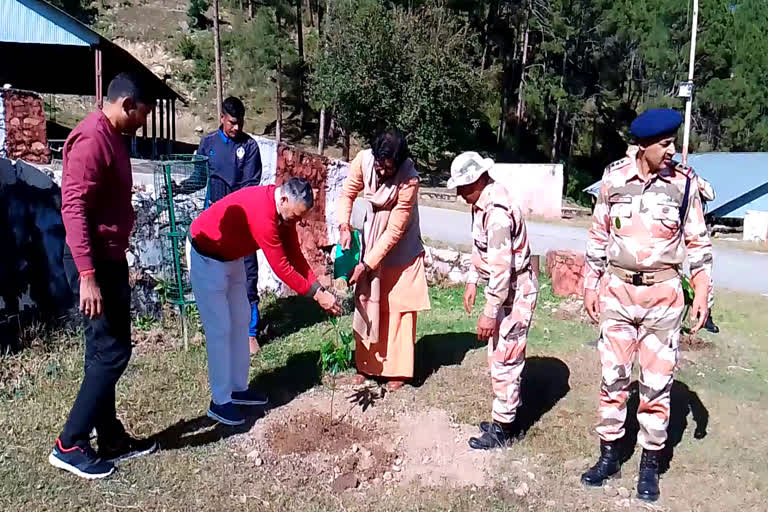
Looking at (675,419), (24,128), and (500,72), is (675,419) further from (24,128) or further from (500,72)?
(500,72)

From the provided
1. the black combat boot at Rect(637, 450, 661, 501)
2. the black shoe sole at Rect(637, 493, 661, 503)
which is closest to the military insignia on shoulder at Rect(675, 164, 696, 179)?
the black combat boot at Rect(637, 450, 661, 501)

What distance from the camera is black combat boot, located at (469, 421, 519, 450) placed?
160 inches

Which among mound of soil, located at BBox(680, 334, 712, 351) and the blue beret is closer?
the blue beret

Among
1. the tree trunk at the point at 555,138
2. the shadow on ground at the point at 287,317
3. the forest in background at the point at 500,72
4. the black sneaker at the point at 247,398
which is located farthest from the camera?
the tree trunk at the point at 555,138

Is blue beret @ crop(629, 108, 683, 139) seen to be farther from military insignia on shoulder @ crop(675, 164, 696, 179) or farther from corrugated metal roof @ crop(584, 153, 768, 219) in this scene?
corrugated metal roof @ crop(584, 153, 768, 219)

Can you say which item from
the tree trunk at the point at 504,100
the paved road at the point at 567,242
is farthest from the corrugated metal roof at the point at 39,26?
the tree trunk at the point at 504,100

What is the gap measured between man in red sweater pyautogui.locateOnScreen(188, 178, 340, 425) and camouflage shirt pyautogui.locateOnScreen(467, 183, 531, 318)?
85cm

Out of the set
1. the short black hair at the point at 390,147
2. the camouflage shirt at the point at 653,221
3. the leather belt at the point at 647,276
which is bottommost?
the leather belt at the point at 647,276

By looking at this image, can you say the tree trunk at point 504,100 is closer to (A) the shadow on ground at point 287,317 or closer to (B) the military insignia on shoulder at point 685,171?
(A) the shadow on ground at point 287,317

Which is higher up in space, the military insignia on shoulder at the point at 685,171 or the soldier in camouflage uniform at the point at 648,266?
the military insignia on shoulder at the point at 685,171

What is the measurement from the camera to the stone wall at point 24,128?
6680 mm

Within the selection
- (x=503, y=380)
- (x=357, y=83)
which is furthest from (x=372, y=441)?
(x=357, y=83)

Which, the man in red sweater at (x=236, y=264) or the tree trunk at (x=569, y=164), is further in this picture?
the tree trunk at (x=569, y=164)

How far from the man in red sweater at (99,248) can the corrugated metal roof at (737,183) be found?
20091mm
